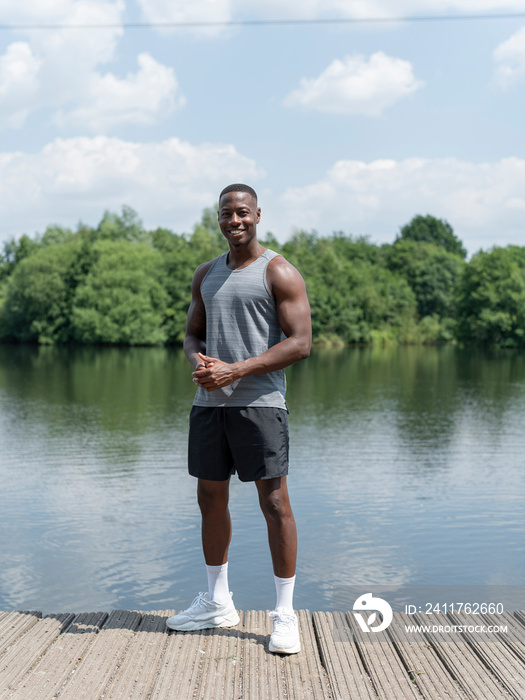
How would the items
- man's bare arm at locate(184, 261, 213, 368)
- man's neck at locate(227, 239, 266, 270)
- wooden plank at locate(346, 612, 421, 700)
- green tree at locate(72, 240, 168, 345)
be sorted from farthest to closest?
green tree at locate(72, 240, 168, 345) < man's bare arm at locate(184, 261, 213, 368) < man's neck at locate(227, 239, 266, 270) < wooden plank at locate(346, 612, 421, 700)

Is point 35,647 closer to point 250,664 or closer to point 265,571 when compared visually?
point 250,664

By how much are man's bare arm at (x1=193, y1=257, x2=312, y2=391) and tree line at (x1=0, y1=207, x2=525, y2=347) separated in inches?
2352

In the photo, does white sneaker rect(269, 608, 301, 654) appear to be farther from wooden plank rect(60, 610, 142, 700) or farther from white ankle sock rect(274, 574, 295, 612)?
wooden plank rect(60, 610, 142, 700)

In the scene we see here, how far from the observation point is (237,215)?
138 inches

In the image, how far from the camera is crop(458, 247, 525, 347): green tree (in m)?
68.6

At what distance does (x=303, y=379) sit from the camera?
91.2 feet

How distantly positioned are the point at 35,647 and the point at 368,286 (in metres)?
67.6

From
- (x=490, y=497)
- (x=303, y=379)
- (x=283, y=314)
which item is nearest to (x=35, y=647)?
(x=283, y=314)

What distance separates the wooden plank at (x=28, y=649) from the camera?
9.82 feet

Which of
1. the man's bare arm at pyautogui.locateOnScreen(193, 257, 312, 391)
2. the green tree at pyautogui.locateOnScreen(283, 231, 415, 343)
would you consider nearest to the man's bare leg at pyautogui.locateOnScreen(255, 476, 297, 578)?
the man's bare arm at pyautogui.locateOnScreen(193, 257, 312, 391)

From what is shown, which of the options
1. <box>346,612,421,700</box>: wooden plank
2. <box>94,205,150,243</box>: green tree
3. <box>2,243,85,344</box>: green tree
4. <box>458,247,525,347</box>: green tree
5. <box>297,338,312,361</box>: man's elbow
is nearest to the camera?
<box>346,612,421,700</box>: wooden plank

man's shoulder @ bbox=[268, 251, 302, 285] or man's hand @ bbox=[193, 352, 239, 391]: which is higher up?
man's shoulder @ bbox=[268, 251, 302, 285]

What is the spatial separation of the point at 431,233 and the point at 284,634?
101425 mm

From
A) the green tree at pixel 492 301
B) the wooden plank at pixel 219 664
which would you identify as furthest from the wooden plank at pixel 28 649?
the green tree at pixel 492 301
